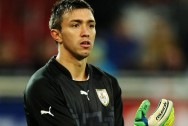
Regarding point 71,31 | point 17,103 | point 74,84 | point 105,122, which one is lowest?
point 17,103

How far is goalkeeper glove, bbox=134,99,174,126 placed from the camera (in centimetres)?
434

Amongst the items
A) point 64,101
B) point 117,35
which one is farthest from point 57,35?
point 117,35

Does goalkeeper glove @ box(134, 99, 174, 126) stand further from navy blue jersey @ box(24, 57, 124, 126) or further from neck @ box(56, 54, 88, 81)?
neck @ box(56, 54, 88, 81)

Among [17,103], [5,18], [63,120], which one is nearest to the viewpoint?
[63,120]

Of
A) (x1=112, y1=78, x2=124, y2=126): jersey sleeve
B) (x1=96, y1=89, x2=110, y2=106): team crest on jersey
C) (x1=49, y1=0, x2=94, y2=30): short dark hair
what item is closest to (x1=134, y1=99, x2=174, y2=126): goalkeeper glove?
(x1=112, y1=78, x2=124, y2=126): jersey sleeve

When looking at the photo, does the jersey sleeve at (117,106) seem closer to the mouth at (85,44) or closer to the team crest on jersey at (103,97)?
the team crest on jersey at (103,97)

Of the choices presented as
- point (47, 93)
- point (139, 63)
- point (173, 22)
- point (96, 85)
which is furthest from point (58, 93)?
point (173, 22)

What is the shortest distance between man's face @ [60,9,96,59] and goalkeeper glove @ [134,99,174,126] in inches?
23.8

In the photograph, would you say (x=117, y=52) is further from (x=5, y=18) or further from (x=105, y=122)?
(x=105, y=122)

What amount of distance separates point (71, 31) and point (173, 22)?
5.20 m

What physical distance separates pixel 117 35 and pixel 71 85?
15.9ft

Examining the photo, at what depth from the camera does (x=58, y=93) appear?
Result: 4.06 metres

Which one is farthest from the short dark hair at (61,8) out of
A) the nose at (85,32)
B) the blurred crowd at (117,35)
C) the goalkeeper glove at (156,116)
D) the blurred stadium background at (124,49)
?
the blurred crowd at (117,35)

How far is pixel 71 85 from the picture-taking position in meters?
4.16
